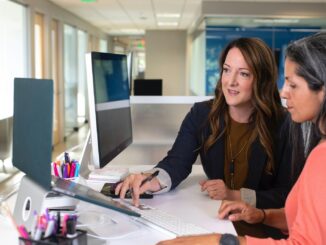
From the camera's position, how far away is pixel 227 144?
199 cm

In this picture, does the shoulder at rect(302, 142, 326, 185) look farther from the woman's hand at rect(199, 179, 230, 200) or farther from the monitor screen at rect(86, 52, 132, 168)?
the monitor screen at rect(86, 52, 132, 168)

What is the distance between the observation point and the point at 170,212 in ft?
5.08

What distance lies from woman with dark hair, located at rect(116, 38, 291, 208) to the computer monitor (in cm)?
24

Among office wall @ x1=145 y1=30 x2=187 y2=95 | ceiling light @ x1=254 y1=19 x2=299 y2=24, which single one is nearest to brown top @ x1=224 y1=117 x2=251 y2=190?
ceiling light @ x1=254 y1=19 x2=299 y2=24

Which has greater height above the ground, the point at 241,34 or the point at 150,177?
the point at 241,34

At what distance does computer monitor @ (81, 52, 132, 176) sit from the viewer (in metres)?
1.51

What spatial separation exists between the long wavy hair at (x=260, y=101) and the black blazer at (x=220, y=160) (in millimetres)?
29

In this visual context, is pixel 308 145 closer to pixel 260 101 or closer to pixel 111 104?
pixel 260 101

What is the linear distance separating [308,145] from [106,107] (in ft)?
2.44

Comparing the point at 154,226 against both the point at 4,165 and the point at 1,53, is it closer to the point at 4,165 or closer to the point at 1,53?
the point at 4,165

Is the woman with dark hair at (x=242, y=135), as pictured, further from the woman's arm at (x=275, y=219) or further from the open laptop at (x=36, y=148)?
the open laptop at (x=36, y=148)

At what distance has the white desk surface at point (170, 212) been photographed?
1.29 metres

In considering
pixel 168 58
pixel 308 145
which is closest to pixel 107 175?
pixel 308 145

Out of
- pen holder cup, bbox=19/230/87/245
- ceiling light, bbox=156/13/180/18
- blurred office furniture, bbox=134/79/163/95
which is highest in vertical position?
ceiling light, bbox=156/13/180/18
